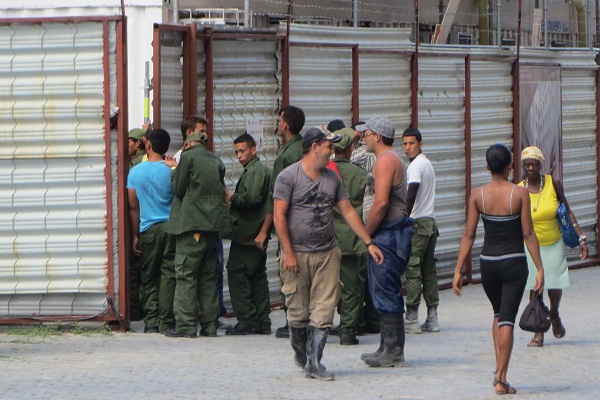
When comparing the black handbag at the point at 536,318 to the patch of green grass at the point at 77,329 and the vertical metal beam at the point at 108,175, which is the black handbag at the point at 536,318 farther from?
the patch of green grass at the point at 77,329

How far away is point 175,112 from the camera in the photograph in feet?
40.3

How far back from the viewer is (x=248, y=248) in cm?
1173

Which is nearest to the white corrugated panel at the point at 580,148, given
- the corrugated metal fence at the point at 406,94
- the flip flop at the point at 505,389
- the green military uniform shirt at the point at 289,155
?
the corrugated metal fence at the point at 406,94

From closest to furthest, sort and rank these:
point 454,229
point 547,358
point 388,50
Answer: point 547,358 < point 388,50 < point 454,229

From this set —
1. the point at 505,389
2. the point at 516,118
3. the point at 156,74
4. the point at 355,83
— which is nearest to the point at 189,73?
the point at 156,74

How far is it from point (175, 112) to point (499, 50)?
5678 millimetres

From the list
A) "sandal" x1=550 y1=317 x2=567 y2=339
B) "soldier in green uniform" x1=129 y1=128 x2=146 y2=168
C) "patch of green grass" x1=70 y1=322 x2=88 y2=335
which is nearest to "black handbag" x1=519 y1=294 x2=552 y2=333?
"sandal" x1=550 y1=317 x2=567 y2=339

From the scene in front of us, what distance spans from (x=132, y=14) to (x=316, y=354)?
8.43 metres

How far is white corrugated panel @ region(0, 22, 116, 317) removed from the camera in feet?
37.6

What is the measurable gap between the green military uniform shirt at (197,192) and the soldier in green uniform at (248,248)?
0.32 meters

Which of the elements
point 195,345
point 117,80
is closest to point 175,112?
point 117,80

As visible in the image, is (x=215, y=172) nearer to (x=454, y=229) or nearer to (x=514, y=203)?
(x=514, y=203)

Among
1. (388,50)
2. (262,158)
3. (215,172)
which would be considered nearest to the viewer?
(215,172)

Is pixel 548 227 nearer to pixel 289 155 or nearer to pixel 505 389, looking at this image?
pixel 289 155
